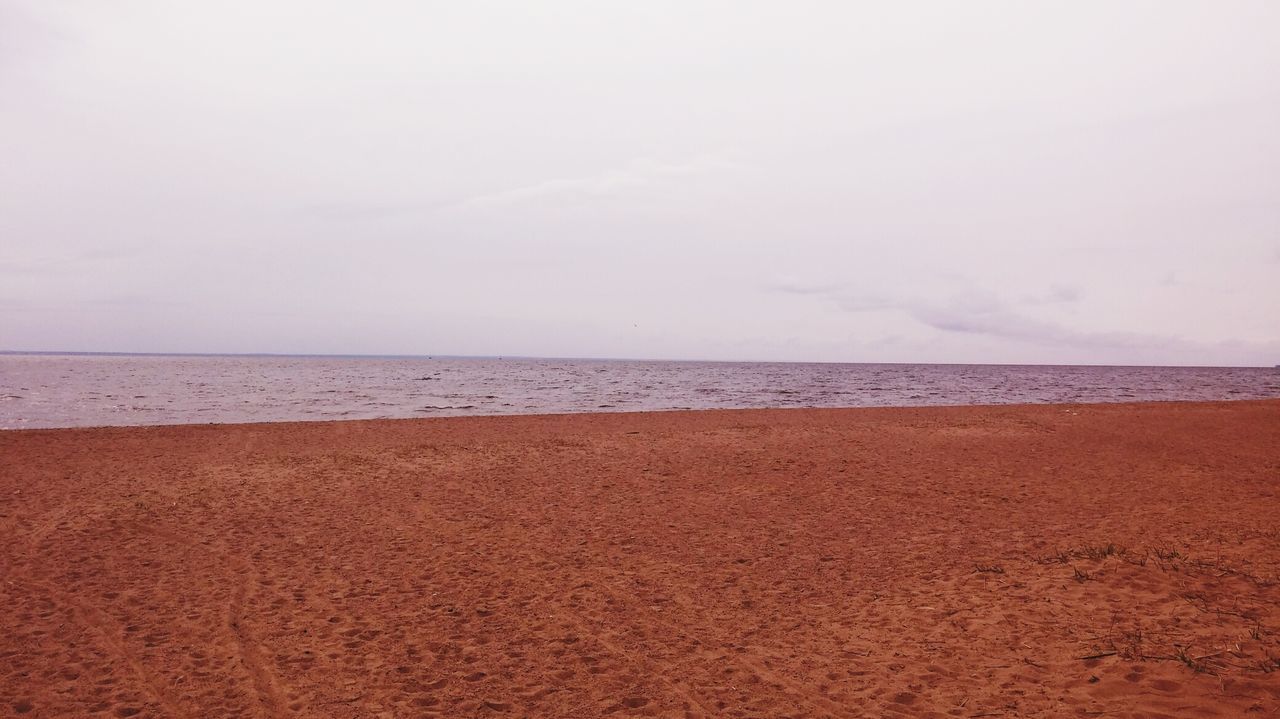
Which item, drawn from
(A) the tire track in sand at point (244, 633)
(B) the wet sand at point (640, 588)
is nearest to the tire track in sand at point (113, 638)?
(B) the wet sand at point (640, 588)

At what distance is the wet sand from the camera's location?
5898 mm

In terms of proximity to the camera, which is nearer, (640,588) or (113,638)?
(113,638)

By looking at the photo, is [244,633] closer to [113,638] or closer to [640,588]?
[113,638]

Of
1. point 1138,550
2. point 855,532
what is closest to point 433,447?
point 855,532

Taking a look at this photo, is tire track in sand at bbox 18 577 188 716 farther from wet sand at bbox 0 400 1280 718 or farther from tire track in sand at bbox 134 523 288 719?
tire track in sand at bbox 134 523 288 719

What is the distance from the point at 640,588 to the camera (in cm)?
888

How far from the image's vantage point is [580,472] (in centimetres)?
1755

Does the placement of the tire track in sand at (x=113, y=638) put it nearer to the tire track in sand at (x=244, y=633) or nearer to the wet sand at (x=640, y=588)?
the wet sand at (x=640, y=588)

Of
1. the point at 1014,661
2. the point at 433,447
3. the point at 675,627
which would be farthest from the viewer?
the point at 433,447

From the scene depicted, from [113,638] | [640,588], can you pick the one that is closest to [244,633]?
[113,638]

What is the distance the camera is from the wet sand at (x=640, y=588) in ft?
19.4

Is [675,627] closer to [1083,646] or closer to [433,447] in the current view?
[1083,646]

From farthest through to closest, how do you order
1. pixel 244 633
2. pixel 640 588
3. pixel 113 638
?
1. pixel 640 588
2. pixel 244 633
3. pixel 113 638

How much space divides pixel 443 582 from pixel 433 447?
43.6 ft
